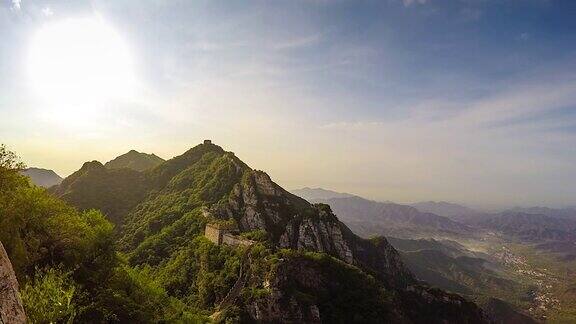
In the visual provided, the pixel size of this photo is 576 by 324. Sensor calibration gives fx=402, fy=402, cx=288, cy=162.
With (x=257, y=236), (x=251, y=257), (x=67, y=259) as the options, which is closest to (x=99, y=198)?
(x=257, y=236)

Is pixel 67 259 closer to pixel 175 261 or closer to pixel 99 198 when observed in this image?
pixel 175 261

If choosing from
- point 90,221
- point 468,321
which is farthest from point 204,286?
point 468,321

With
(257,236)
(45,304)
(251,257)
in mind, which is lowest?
(251,257)

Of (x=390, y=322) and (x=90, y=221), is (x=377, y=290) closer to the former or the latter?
(x=390, y=322)

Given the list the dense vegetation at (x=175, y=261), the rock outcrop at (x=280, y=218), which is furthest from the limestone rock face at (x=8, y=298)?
the rock outcrop at (x=280, y=218)

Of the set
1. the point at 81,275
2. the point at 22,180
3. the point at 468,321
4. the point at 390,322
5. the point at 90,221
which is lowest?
the point at 468,321

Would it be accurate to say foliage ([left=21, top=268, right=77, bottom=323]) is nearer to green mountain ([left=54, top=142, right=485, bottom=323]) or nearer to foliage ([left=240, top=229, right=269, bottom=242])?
green mountain ([left=54, top=142, right=485, bottom=323])

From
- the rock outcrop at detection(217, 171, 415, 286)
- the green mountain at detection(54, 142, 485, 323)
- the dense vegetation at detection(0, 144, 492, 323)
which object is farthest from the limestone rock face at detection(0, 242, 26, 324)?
the rock outcrop at detection(217, 171, 415, 286)
